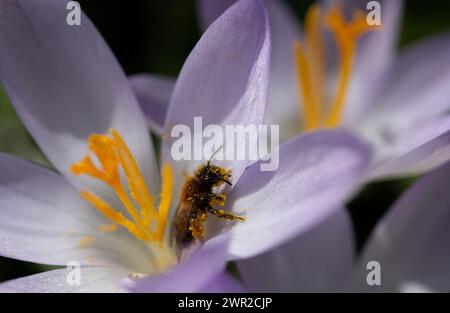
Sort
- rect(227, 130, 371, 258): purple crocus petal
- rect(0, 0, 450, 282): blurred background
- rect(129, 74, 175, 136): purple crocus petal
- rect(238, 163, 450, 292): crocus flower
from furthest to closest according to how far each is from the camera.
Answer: rect(0, 0, 450, 282): blurred background, rect(129, 74, 175, 136): purple crocus petal, rect(238, 163, 450, 292): crocus flower, rect(227, 130, 371, 258): purple crocus petal

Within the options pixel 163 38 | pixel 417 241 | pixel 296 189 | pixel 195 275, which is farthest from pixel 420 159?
pixel 163 38

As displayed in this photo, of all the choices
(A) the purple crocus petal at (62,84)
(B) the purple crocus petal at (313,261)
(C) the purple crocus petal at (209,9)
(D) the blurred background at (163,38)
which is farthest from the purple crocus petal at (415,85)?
(A) the purple crocus petal at (62,84)

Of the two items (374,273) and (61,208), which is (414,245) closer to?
(374,273)

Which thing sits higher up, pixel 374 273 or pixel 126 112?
pixel 126 112

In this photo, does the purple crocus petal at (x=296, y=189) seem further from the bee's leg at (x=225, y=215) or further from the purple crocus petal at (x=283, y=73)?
the purple crocus petal at (x=283, y=73)

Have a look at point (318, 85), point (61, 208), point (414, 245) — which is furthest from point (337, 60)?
point (61, 208)

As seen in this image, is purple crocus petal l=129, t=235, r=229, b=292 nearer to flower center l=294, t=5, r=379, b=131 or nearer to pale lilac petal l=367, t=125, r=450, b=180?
pale lilac petal l=367, t=125, r=450, b=180

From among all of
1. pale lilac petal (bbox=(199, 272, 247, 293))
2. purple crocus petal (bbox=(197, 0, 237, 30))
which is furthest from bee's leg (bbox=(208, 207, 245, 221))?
purple crocus petal (bbox=(197, 0, 237, 30))
